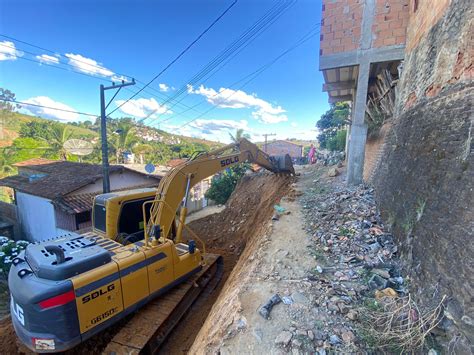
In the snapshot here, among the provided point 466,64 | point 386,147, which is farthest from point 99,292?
point 386,147

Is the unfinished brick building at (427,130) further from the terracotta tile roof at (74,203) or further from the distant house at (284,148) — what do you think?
the distant house at (284,148)

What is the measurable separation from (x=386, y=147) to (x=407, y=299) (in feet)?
14.5

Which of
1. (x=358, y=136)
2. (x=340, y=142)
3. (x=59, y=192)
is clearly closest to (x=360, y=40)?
(x=358, y=136)

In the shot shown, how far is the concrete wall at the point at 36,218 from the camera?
1047cm

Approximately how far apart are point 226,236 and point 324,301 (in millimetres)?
6557

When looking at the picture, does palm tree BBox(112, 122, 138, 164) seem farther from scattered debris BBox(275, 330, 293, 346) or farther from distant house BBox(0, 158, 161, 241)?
scattered debris BBox(275, 330, 293, 346)

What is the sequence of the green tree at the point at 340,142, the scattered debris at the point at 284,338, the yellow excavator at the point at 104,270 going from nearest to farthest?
the scattered debris at the point at 284,338, the yellow excavator at the point at 104,270, the green tree at the point at 340,142

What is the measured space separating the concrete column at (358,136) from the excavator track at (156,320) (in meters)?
5.49

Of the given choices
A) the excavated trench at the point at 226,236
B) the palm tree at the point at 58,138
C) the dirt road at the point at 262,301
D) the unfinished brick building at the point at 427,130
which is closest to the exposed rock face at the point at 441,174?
the unfinished brick building at the point at 427,130

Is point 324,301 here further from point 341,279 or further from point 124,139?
point 124,139

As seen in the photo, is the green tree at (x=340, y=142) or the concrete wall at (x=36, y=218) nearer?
the concrete wall at (x=36, y=218)

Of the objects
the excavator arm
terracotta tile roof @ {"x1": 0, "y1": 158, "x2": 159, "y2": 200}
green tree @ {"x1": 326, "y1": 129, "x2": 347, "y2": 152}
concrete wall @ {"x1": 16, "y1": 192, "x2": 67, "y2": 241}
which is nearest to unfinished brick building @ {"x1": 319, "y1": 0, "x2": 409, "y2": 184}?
the excavator arm

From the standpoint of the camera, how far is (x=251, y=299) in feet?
10.9

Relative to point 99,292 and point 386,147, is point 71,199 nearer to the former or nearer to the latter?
point 99,292
